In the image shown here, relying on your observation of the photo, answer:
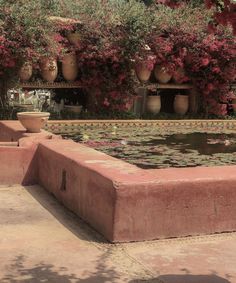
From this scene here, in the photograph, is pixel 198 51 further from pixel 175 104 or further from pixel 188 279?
pixel 188 279

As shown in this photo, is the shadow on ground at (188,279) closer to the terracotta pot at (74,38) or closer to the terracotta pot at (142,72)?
the terracotta pot at (74,38)

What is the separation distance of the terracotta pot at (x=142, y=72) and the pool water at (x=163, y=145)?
8.06 feet

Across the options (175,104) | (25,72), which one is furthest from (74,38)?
(175,104)

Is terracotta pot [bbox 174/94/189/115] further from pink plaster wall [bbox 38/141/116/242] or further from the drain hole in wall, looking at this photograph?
the drain hole in wall

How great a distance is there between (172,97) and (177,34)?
2.59 meters

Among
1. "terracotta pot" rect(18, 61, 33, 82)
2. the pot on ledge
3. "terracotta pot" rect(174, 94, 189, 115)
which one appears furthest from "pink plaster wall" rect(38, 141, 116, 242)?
"terracotta pot" rect(174, 94, 189, 115)

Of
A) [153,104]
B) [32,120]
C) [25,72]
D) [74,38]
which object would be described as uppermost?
[74,38]

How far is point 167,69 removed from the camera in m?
14.1

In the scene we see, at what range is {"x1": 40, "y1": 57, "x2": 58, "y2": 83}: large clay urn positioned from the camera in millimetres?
12508

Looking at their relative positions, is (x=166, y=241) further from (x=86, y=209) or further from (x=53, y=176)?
(x=53, y=176)

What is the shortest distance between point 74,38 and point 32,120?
20.3ft

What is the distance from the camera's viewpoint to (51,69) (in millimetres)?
12953

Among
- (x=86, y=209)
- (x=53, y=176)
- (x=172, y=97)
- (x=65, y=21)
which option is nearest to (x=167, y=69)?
(x=172, y=97)

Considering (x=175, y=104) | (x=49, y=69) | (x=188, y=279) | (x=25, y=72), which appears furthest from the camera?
(x=175, y=104)
